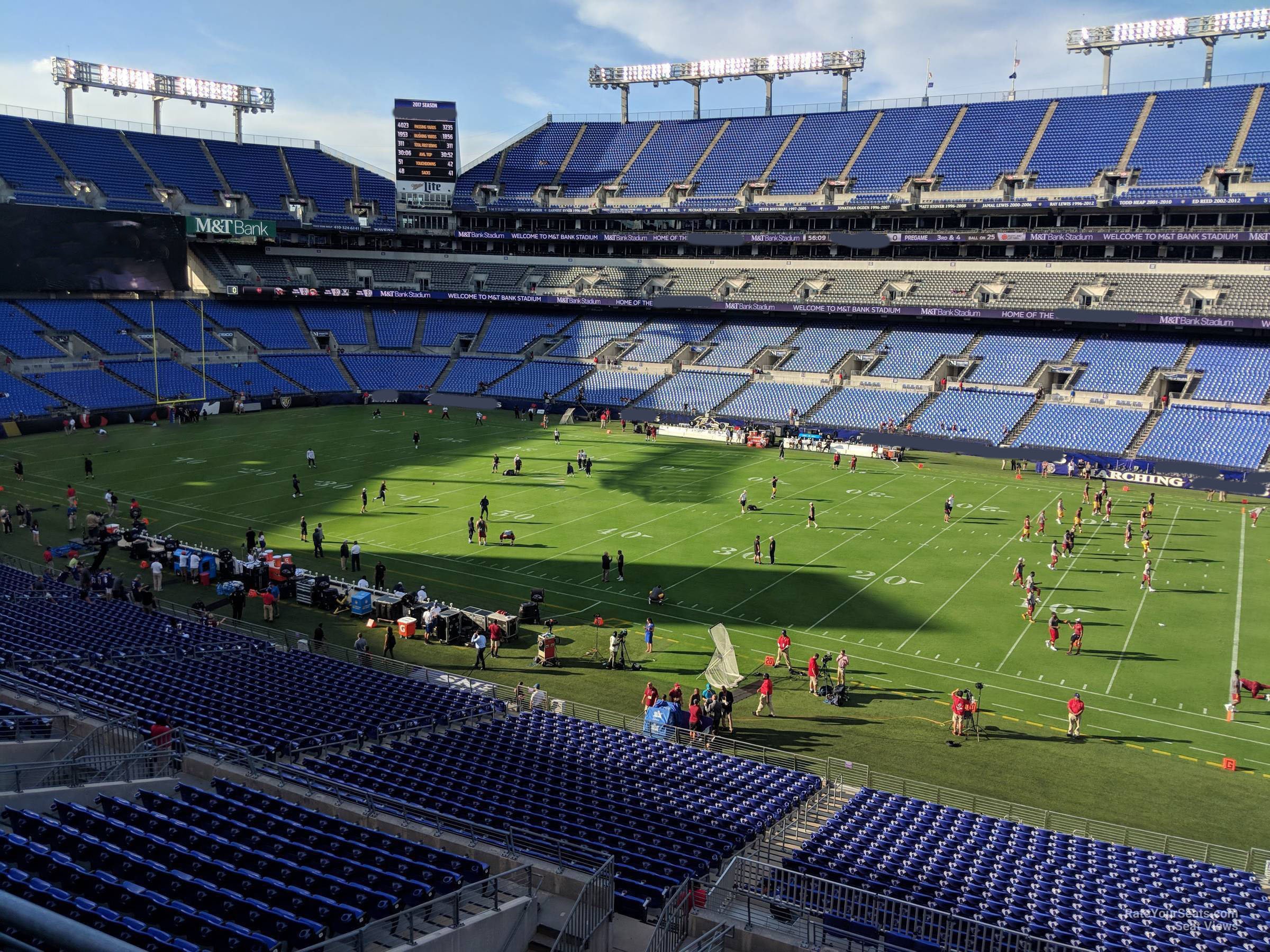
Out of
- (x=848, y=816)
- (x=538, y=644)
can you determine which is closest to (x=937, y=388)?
(x=538, y=644)

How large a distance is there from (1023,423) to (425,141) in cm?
5665

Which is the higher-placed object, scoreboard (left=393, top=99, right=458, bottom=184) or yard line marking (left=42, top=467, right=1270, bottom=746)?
scoreboard (left=393, top=99, right=458, bottom=184)

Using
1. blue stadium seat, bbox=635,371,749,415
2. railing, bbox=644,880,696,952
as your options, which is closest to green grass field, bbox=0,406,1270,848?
blue stadium seat, bbox=635,371,749,415

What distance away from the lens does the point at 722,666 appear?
79.1 ft

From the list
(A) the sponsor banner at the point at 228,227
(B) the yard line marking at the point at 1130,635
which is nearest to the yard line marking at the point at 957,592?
(B) the yard line marking at the point at 1130,635

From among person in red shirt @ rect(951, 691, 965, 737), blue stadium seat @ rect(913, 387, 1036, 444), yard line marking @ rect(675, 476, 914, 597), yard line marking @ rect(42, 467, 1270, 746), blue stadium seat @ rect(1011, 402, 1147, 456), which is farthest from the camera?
blue stadium seat @ rect(913, 387, 1036, 444)

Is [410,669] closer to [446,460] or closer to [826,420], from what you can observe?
[446,460]

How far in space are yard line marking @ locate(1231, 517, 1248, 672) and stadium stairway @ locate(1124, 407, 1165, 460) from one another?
39.7 feet

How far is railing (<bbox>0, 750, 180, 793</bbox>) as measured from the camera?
14211 mm

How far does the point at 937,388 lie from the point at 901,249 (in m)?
16.2

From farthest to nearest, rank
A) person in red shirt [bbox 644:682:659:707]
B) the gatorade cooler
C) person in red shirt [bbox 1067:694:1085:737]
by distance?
1. the gatorade cooler
2. person in red shirt [bbox 644:682:659:707]
3. person in red shirt [bbox 1067:694:1085:737]

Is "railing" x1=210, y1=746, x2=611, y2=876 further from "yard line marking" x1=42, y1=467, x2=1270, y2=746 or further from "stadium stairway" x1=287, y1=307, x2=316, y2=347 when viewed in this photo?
"stadium stairway" x1=287, y1=307, x2=316, y2=347

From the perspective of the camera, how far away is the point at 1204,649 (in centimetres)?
2870

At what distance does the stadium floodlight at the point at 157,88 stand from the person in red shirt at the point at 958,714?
279 ft
